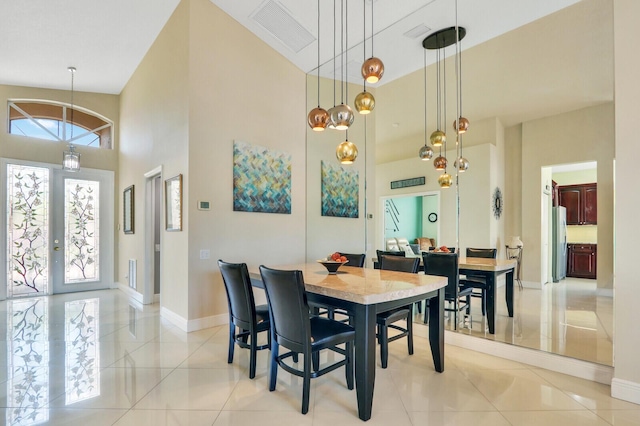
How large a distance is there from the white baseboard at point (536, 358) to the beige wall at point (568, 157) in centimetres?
65

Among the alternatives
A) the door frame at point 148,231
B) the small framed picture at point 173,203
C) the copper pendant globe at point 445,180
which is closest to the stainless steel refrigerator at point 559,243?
the copper pendant globe at point 445,180

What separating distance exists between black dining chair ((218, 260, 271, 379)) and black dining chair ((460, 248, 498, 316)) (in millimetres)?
2186

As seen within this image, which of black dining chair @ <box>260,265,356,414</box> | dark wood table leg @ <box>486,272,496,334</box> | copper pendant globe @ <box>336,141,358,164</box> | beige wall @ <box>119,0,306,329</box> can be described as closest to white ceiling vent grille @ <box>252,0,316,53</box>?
beige wall @ <box>119,0,306,329</box>

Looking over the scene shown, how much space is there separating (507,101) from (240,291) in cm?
315

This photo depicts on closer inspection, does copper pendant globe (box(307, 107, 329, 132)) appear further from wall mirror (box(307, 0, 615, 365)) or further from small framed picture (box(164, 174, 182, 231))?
small framed picture (box(164, 174, 182, 231))

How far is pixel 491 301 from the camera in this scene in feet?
10.7

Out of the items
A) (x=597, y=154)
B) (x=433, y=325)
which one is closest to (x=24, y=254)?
(x=433, y=325)

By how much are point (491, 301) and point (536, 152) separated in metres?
1.54

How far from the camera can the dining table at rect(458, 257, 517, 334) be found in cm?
308

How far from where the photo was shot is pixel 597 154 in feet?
8.29

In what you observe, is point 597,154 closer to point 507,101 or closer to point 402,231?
point 507,101

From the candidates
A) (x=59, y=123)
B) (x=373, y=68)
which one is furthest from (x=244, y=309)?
(x=59, y=123)

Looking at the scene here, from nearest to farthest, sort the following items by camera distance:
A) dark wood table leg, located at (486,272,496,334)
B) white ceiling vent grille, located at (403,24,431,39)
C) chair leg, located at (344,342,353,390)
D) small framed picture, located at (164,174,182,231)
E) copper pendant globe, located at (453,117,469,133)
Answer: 1. chair leg, located at (344,342,353,390)
2. dark wood table leg, located at (486,272,496,334)
3. copper pendant globe, located at (453,117,469,133)
4. white ceiling vent grille, located at (403,24,431,39)
5. small framed picture, located at (164,174,182,231)

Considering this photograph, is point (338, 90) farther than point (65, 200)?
No
